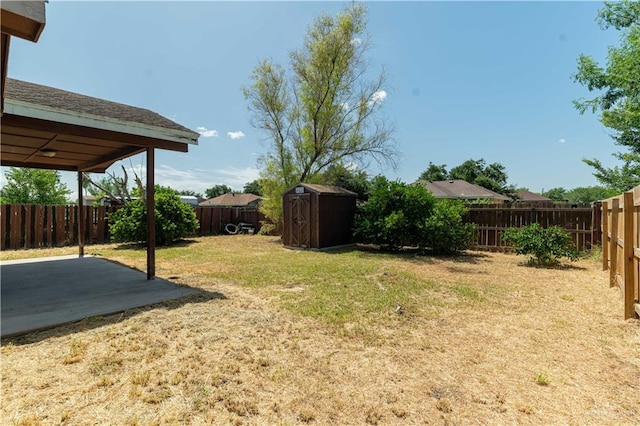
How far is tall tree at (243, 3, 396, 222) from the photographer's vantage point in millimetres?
12758

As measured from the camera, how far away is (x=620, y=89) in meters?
11.2

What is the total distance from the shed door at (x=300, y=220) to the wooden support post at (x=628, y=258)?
7983mm

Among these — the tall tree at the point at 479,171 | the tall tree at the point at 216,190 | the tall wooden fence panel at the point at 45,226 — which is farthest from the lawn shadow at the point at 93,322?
the tall tree at the point at 216,190

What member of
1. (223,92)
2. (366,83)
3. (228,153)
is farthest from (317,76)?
(228,153)

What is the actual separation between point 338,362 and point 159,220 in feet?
33.2

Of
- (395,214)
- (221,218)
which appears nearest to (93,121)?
(395,214)

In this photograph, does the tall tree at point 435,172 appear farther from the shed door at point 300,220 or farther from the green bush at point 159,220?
the green bush at point 159,220

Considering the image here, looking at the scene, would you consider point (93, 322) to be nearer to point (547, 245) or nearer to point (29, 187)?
point (547, 245)

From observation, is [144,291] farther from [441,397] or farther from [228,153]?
[228,153]

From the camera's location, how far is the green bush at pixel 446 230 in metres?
8.88

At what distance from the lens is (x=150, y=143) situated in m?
5.04

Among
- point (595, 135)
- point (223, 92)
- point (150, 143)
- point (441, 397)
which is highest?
point (223, 92)

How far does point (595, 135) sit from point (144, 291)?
1549cm

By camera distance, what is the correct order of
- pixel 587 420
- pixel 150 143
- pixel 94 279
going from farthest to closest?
pixel 94 279
pixel 150 143
pixel 587 420
